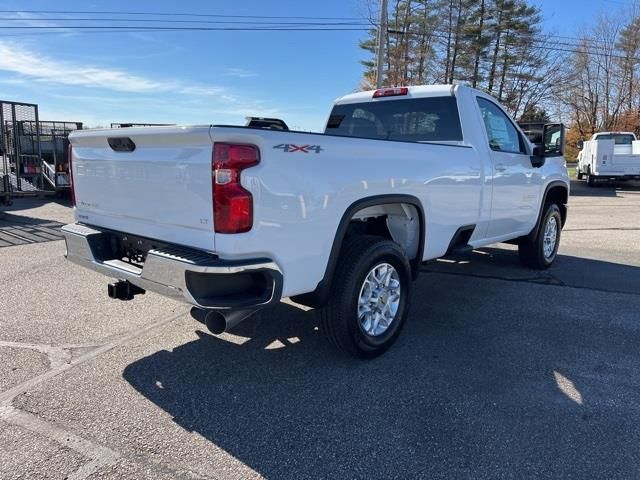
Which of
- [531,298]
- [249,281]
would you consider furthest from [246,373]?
[531,298]

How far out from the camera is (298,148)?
292 cm

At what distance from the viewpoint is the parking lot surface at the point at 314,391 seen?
264 centimetres

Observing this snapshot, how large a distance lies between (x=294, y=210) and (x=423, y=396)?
148 cm

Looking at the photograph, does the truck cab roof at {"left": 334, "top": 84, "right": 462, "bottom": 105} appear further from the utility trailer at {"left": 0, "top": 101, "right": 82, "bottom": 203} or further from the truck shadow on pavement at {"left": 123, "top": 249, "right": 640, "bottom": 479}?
the utility trailer at {"left": 0, "top": 101, "right": 82, "bottom": 203}

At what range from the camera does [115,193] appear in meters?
3.50

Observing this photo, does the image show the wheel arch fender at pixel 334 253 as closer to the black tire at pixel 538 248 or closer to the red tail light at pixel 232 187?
the red tail light at pixel 232 187

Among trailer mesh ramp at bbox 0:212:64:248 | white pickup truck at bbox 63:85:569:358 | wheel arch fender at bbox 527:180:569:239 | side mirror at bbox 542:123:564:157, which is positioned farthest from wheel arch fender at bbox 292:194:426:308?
trailer mesh ramp at bbox 0:212:64:248

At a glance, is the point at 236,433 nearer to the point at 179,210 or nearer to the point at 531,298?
the point at 179,210

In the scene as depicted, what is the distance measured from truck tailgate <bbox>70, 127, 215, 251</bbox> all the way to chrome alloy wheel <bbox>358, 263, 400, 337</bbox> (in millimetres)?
1335

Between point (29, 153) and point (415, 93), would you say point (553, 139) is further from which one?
point (29, 153)

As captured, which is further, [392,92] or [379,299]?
[392,92]

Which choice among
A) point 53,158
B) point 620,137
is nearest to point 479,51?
point 620,137

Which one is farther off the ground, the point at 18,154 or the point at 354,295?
the point at 18,154

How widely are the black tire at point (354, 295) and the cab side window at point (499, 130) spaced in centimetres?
210
